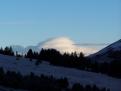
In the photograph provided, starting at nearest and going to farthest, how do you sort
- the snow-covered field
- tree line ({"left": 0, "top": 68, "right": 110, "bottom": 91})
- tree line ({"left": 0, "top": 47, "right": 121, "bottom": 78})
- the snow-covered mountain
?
tree line ({"left": 0, "top": 68, "right": 110, "bottom": 91}), the snow-covered field, tree line ({"left": 0, "top": 47, "right": 121, "bottom": 78}), the snow-covered mountain

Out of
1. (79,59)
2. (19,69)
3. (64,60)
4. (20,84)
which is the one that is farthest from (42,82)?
(79,59)

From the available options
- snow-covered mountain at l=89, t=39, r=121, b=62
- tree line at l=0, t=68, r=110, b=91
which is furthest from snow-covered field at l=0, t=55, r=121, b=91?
snow-covered mountain at l=89, t=39, r=121, b=62

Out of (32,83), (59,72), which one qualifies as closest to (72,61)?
(59,72)

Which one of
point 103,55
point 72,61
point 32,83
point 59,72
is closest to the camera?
point 32,83

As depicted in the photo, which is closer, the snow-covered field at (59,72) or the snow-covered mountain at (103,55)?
the snow-covered field at (59,72)

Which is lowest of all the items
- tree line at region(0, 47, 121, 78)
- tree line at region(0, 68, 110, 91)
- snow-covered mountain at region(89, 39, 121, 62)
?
tree line at region(0, 68, 110, 91)

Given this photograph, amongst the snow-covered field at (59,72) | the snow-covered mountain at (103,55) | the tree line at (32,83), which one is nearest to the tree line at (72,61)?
the snow-covered field at (59,72)

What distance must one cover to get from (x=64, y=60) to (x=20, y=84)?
2025 cm

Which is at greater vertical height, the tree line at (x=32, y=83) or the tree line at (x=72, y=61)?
the tree line at (x=72, y=61)

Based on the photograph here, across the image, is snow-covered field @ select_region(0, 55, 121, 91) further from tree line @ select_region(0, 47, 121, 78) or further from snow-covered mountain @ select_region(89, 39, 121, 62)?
snow-covered mountain @ select_region(89, 39, 121, 62)

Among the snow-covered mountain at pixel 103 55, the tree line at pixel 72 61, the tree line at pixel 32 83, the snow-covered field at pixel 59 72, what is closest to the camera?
the tree line at pixel 32 83

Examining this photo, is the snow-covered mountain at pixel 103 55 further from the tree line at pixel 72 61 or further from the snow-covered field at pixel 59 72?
the snow-covered field at pixel 59 72

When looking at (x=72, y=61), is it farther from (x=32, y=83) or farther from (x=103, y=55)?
(x=103, y=55)

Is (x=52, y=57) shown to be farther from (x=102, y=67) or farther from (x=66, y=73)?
(x=66, y=73)
